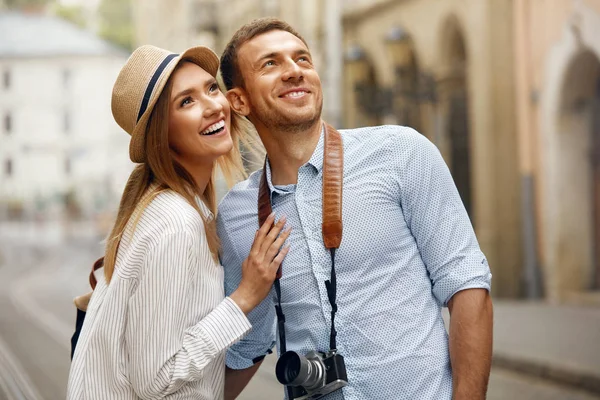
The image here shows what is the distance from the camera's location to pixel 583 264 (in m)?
15.8

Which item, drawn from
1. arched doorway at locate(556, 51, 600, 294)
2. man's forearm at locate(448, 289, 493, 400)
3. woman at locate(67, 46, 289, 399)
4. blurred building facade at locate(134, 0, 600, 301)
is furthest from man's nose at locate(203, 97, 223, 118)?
arched doorway at locate(556, 51, 600, 294)

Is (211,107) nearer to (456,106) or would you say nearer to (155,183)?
(155,183)

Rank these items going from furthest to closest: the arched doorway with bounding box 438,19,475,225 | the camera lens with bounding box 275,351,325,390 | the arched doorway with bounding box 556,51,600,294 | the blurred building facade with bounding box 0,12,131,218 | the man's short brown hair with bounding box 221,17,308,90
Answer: the blurred building facade with bounding box 0,12,131,218 → the arched doorway with bounding box 438,19,475,225 → the arched doorway with bounding box 556,51,600,294 → the man's short brown hair with bounding box 221,17,308,90 → the camera lens with bounding box 275,351,325,390

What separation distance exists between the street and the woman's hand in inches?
35.0

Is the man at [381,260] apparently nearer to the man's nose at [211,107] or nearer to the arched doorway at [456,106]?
the man's nose at [211,107]

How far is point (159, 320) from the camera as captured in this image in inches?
108

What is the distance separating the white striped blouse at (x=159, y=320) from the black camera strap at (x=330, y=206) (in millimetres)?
130

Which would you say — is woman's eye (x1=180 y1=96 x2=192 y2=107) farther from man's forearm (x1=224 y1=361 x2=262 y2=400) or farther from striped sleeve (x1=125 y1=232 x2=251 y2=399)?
man's forearm (x1=224 y1=361 x2=262 y2=400)

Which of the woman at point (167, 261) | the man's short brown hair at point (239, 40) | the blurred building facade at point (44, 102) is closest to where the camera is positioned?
the woman at point (167, 261)

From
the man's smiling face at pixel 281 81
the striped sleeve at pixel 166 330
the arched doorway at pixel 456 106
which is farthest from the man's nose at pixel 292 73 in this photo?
the arched doorway at pixel 456 106

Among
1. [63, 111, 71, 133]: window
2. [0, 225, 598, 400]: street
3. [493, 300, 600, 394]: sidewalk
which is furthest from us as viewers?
[63, 111, 71, 133]: window

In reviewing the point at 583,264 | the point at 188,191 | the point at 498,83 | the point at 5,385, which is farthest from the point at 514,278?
the point at 188,191

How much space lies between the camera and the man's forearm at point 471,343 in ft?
8.77

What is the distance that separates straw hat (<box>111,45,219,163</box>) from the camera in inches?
116
